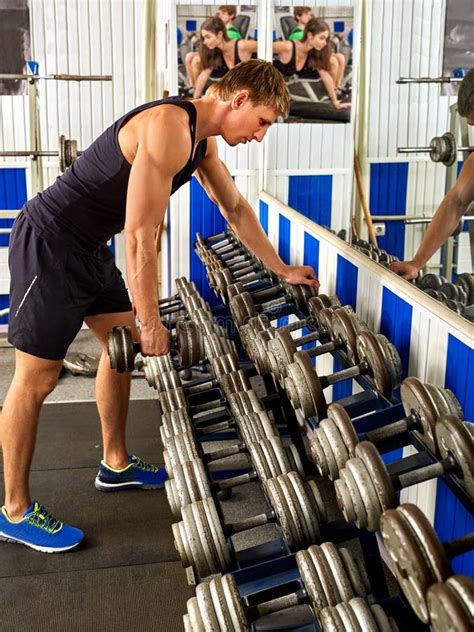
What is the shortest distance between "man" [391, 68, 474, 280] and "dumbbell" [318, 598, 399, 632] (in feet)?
2.76

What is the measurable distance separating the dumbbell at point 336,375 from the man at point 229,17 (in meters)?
1.83

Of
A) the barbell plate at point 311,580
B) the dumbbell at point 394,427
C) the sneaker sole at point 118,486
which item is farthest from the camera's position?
the sneaker sole at point 118,486

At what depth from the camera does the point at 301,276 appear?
7.10ft

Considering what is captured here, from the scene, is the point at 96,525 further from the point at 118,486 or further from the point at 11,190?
the point at 11,190

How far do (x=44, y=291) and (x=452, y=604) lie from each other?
1.29 meters

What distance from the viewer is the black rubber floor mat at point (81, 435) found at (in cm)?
250

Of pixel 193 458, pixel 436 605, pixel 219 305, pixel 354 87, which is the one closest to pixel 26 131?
pixel 219 305

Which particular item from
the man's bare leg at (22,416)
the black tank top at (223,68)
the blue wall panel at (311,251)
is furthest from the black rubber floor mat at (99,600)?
the black tank top at (223,68)

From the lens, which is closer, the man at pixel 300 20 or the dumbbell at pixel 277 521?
the dumbbell at pixel 277 521

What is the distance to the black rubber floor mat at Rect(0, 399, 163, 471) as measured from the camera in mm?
2496

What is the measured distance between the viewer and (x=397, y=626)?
1201 mm

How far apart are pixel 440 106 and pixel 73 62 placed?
2254mm

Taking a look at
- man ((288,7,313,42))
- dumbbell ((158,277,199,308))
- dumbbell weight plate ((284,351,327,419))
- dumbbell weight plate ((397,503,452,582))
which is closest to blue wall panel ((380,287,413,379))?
dumbbell weight plate ((284,351,327,419))

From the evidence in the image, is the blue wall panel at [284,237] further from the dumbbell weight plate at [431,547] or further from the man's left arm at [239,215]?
the dumbbell weight plate at [431,547]
